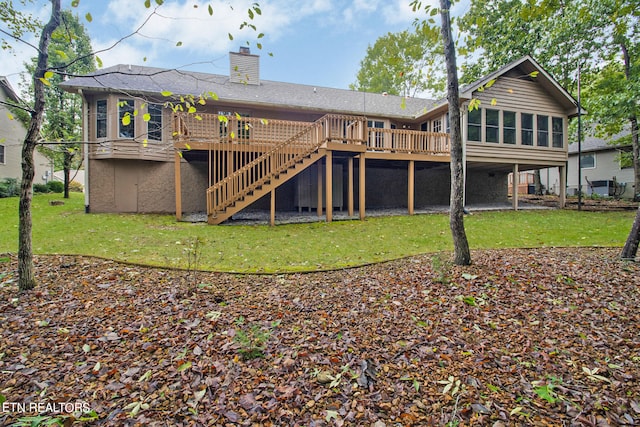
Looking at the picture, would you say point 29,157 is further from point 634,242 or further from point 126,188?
point 126,188

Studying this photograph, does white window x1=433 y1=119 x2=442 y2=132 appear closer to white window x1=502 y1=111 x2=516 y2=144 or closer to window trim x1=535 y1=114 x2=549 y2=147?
white window x1=502 y1=111 x2=516 y2=144

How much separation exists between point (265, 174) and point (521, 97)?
11.5 m

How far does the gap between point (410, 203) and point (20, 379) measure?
1106 cm

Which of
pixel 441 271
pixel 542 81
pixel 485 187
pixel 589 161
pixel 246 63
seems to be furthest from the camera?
pixel 589 161

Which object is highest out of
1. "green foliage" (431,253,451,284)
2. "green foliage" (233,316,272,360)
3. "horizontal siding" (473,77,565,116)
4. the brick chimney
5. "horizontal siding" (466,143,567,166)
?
the brick chimney

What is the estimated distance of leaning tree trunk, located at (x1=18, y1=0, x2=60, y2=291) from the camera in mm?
3529

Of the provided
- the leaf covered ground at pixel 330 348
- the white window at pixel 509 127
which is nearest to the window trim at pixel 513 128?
the white window at pixel 509 127

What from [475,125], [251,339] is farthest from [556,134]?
[251,339]

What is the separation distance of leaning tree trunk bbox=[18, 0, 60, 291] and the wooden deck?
Result: 5293mm

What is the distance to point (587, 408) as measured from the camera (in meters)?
2.16

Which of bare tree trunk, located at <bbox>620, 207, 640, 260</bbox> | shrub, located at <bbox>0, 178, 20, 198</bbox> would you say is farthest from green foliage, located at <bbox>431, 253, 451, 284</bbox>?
shrub, located at <bbox>0, 178, 20, 198</bbox>

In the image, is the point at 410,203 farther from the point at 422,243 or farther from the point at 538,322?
the point at 538,322

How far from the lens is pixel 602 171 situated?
68.5 feet

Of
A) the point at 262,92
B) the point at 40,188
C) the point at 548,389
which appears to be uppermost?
the point at 262,92
